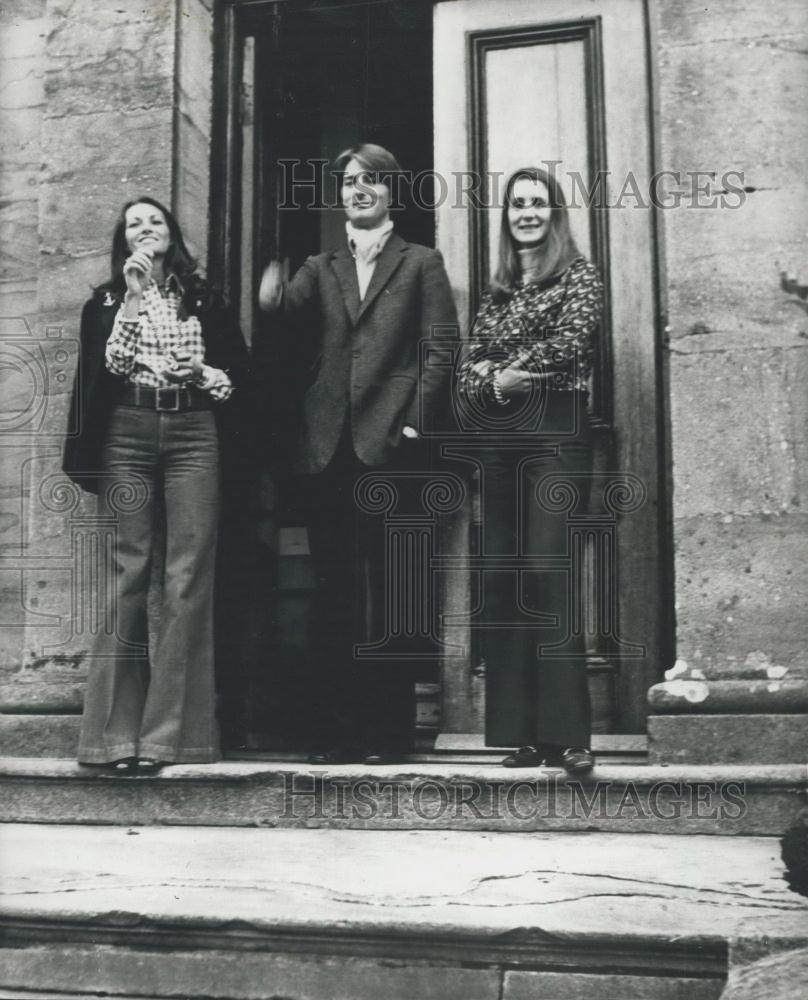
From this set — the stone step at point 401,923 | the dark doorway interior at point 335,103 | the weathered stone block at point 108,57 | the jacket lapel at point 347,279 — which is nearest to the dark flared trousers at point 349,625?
the jacket lapel at point 347,279

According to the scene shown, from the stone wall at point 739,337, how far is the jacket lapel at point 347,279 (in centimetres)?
107

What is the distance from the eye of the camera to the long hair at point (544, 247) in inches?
179

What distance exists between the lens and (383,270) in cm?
476

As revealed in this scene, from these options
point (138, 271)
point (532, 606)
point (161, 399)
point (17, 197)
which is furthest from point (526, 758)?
point (17, 197)

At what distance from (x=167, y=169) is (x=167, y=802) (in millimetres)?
2291

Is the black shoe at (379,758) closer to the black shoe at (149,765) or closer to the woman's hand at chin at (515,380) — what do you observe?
the black shoe at (149,765)

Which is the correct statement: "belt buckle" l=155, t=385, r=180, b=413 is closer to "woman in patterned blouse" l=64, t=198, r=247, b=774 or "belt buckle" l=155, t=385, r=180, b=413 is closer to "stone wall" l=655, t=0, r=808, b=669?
"woman in patterned blouse" l=64, t=198, r=247, b=774

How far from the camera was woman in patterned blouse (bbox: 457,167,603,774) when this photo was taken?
4266 millimetres

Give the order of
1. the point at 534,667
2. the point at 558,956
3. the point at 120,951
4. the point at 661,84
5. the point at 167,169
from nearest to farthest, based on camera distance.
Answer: the point at 558,956 → the point at 120,951 → the point at 534,667 → the point at 661,84 → the point at 167,169

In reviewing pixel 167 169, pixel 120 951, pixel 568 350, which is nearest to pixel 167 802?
pixel 120 951

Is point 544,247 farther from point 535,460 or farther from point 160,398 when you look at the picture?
point 160,398

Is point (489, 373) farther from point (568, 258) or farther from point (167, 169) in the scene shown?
point (167, 169)

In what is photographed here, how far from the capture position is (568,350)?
4.39 m

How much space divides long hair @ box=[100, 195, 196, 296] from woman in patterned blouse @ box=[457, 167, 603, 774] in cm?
104
